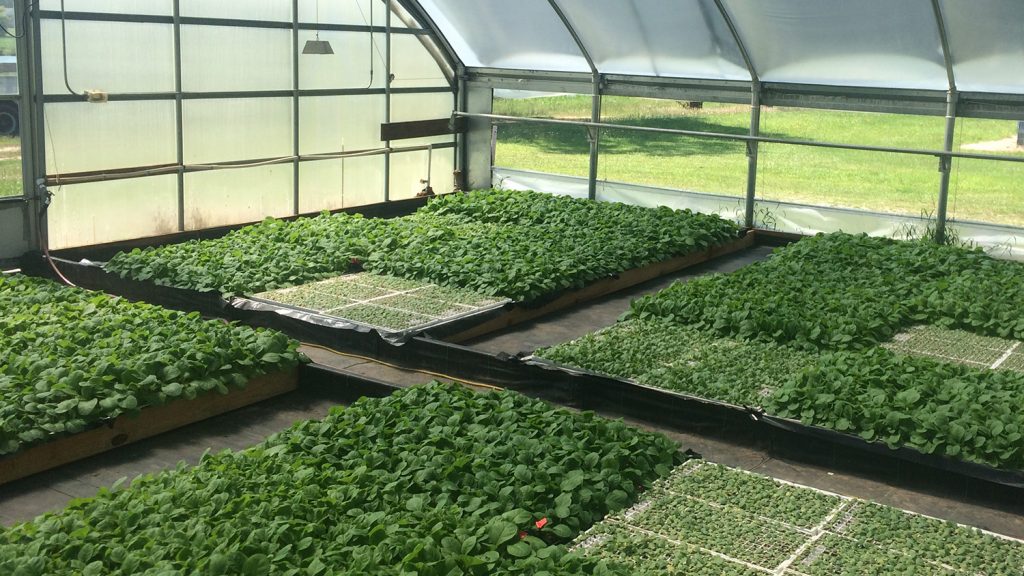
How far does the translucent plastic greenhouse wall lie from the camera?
11.3m

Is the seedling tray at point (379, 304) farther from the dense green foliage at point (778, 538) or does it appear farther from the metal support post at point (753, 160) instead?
the metal support post at point (753, 160)

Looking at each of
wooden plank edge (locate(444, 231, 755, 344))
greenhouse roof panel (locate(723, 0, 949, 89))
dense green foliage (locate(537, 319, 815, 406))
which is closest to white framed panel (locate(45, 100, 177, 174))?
wooden plank edge (locate(444, 231, 755, 344))

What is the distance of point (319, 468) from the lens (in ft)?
19.0

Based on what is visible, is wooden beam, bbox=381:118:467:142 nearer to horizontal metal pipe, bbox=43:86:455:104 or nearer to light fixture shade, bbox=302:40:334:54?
horizontal metal pipe, bbox=43:86:455:104

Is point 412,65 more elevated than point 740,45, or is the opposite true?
point 740,45

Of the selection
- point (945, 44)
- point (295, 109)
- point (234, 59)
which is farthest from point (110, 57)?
point (945, 44)

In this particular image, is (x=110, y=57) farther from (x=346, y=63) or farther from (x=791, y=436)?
(x=791, y=436)

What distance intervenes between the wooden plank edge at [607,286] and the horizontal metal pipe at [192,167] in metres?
4.67

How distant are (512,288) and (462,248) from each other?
1459 mm

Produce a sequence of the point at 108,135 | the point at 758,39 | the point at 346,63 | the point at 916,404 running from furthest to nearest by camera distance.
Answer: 1. the point at 346,63
2. the point at 758,39
3. the point at 108,135
4. the point at 916,404

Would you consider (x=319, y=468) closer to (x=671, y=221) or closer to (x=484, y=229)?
(x=484, y=229)

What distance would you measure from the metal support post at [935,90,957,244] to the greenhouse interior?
Result: 5cm

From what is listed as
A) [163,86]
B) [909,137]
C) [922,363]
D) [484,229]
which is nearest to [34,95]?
[163,86]

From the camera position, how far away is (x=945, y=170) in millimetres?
12422
